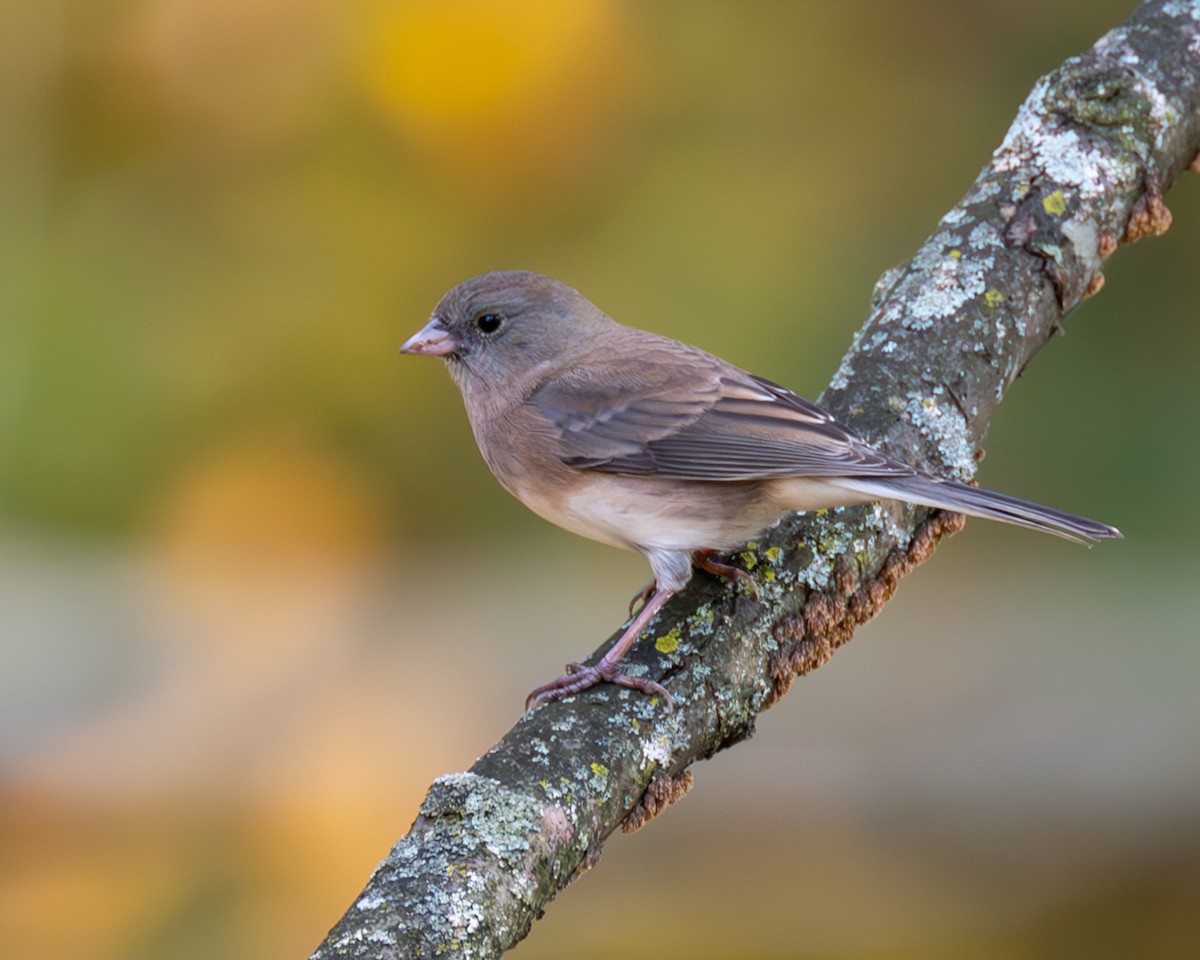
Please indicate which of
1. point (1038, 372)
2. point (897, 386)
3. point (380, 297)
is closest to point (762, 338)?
point (1038, 372)

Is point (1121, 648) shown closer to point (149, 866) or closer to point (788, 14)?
point (788, 14)

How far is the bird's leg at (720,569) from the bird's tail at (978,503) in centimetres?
18

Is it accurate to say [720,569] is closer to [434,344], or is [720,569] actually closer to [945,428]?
[945,428]

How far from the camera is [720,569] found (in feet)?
6.29

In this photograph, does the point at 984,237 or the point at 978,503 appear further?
the point at 984,237

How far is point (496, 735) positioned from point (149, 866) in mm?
975

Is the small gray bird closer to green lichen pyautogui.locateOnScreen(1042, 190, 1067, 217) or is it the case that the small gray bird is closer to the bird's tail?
the bird's tail

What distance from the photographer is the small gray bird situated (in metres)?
1.87

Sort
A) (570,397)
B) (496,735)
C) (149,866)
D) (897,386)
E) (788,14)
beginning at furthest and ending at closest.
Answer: (788,14)
(496,735)
(149,866)
(570,397)
(897,386)

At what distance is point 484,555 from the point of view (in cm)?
444

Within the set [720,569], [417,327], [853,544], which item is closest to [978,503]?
[853,544]

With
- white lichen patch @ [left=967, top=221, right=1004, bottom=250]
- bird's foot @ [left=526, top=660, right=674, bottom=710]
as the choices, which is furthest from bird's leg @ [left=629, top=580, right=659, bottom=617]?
white lichen patch @ [left=967, top=221, right=1004, bottom=250]

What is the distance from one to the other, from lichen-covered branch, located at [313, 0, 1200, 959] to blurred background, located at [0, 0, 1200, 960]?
5.97 feet

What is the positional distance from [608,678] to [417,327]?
2568 mm
